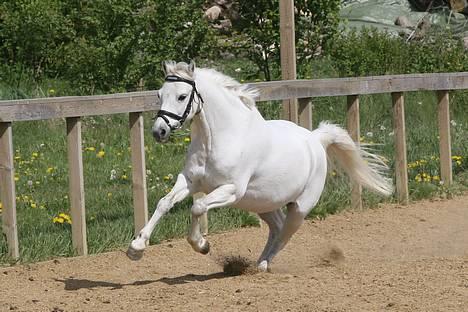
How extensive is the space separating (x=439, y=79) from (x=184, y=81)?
16.0ft

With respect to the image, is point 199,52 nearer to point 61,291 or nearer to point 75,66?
point 75,66

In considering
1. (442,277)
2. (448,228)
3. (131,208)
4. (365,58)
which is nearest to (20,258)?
(131,208)

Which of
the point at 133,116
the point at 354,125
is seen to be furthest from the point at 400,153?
the point at 133,116

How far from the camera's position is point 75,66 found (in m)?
12.9

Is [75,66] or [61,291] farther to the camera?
[75,66]

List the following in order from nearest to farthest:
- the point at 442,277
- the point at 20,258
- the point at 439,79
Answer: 1. the point at 442,277
2. the point at 20,258
3. the point at 439,79

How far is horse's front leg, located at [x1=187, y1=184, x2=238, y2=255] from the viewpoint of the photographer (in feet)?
21.5

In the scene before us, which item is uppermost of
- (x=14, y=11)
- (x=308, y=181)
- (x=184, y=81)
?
(x=14, y=11)

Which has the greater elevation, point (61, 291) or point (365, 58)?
point (365, 58)

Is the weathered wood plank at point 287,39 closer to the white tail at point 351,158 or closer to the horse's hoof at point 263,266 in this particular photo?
the white tail at point 351,158

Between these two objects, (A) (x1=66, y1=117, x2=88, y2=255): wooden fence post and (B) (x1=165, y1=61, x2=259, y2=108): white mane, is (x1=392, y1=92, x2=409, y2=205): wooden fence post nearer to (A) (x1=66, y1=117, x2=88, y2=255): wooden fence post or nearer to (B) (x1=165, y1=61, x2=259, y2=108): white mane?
(B) (x1=165, y1=61, x2=259, y2=108): white mane

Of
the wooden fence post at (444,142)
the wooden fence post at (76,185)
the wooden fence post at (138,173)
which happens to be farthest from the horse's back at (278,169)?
the wooden fence post at (444,142)

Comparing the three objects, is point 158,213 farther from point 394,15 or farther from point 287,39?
point 394,15

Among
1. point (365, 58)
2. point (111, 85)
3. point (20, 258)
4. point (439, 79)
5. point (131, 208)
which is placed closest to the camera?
point (20, 258)
